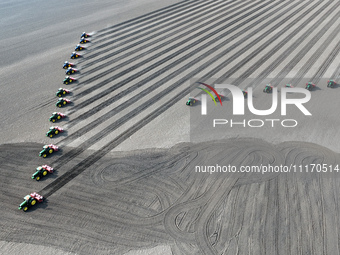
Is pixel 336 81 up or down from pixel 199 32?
down

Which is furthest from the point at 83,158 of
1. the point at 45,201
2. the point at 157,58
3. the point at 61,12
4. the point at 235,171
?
the point at 61,12

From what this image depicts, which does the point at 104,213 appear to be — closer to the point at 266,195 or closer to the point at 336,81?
the point at 266,195

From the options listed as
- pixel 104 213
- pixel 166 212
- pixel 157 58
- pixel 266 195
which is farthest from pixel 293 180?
pixel 157 58

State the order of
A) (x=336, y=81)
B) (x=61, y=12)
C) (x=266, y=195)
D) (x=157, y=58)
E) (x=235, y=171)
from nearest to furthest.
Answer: (x=266, y=195), (x=235, y=171), (x=336, y=81), (x=157, y=58), (x=61, y=12)

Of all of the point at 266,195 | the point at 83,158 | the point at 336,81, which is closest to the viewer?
the point at 266,195

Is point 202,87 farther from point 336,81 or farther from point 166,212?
point 166,212

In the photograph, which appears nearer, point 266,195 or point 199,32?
point 266,195

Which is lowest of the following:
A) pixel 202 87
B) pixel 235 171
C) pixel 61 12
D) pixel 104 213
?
pixel 104 213

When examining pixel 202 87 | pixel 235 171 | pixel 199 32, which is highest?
pixel 199 32

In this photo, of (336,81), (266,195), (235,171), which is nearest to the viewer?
(266,195)
